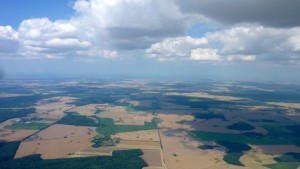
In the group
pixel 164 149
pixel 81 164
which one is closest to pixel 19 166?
pixel 81 164

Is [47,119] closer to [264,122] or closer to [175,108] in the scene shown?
[175,108]

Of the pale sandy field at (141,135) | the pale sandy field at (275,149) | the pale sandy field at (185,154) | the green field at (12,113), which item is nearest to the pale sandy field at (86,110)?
the green field at (12,113)

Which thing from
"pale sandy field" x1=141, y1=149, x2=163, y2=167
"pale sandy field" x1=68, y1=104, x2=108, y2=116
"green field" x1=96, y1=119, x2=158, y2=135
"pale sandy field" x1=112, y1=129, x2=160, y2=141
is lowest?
"pale sandy field" x1=141, y1=149, x2=163, y2=167

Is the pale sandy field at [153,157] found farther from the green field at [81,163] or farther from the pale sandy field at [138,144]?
the pale sandy field at [138,144]

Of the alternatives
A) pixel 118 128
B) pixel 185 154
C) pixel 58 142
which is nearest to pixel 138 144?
pixel 185 154

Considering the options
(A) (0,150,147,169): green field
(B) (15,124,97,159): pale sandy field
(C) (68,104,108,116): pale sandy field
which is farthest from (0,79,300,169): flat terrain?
(C) (68,104,108,116): pale sandy field

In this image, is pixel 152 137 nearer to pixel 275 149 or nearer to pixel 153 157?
pixel 153 157

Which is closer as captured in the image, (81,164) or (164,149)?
(81,164)

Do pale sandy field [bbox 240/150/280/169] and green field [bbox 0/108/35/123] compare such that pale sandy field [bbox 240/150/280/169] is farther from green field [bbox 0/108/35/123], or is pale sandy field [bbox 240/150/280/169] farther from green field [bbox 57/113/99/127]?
green field [bbox 0/108/35/123]
